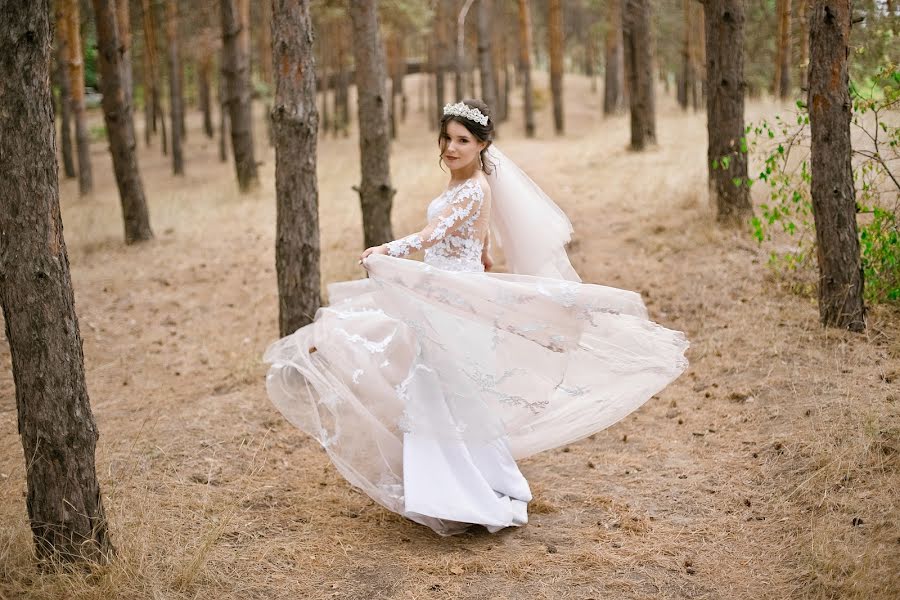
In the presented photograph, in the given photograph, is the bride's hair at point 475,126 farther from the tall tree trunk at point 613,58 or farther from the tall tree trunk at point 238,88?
the tall tree trunk at point 613,58

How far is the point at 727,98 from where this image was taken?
400 inches

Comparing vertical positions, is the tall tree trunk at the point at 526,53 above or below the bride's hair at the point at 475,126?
above

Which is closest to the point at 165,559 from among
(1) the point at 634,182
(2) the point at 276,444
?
(2) the point at 276,444

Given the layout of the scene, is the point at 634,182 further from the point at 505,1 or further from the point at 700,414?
the point at 505,1

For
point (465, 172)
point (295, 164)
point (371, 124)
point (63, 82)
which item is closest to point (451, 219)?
point (465, 172)

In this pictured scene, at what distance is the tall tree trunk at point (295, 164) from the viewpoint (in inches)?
269

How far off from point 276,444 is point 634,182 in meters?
9.69

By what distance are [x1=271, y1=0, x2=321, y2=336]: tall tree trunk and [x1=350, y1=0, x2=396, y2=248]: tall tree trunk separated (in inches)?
98.4

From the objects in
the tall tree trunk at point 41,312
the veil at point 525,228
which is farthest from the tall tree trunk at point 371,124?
the tall tree trunk at point 41,312

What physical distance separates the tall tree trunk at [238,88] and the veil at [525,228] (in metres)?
12.7

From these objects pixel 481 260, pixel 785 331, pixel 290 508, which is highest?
pixel 481 260

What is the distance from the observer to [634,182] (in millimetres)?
13828

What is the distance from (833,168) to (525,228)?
3105 millimetres

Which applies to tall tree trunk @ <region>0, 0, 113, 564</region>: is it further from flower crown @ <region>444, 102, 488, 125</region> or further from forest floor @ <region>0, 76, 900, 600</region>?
flower crown @ <region>444, 102, 488, 125</region>
